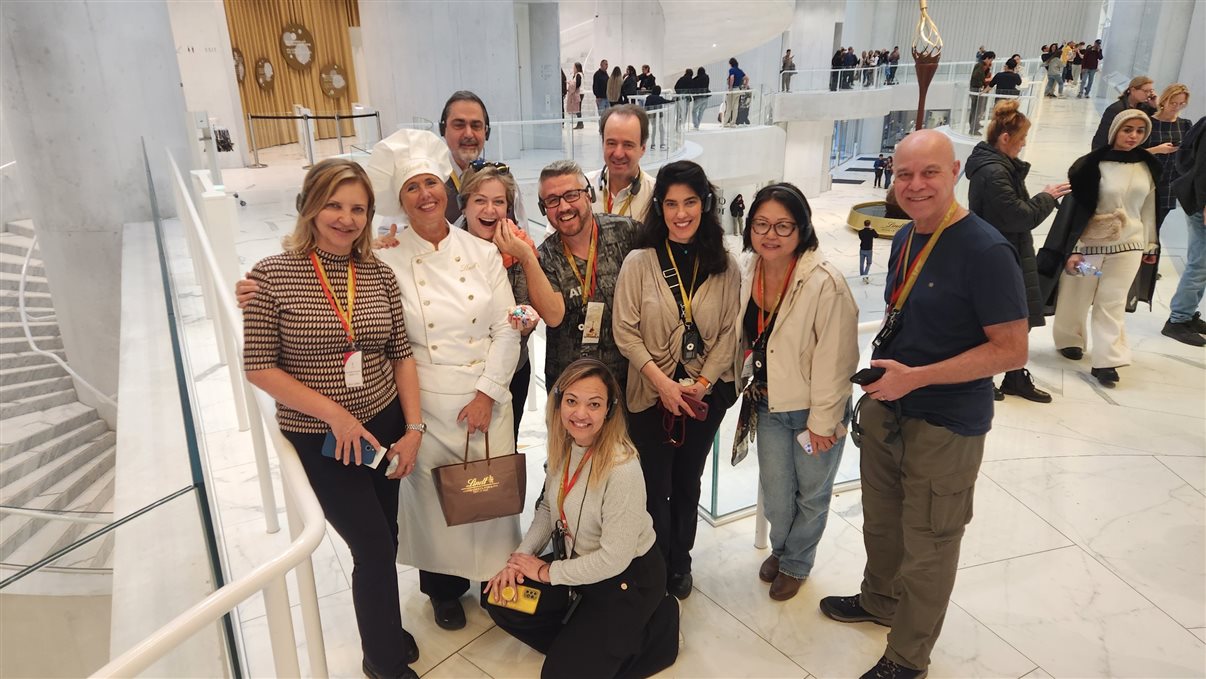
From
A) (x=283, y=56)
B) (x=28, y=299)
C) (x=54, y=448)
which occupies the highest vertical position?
(x=283, y=56)

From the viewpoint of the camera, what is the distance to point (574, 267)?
2875mm

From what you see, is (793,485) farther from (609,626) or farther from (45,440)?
(45,440)

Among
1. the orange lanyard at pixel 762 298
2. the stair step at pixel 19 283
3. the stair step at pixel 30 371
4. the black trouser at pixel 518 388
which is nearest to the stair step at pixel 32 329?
the stair step at pixel 30 371

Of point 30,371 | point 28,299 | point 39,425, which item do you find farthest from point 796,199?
point 28,299

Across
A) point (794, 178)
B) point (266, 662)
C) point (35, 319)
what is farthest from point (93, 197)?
point (794, 178)

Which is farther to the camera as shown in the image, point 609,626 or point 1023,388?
point 1023,388

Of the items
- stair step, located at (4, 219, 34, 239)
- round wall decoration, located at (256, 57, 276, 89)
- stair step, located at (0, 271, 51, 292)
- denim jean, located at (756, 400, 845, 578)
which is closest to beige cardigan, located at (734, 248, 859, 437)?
denim jean, located at (756, 400, 845, 578)

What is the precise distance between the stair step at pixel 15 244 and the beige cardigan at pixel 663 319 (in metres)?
15.0

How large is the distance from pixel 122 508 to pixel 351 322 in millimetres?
2604

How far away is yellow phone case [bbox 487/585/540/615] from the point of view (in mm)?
2674

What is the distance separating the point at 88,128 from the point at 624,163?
7.44m

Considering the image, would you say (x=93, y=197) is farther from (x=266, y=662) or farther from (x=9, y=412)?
(x=266, y=662)

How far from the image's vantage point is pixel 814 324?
106 inches

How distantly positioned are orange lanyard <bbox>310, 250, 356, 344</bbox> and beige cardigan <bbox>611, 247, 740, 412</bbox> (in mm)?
960
